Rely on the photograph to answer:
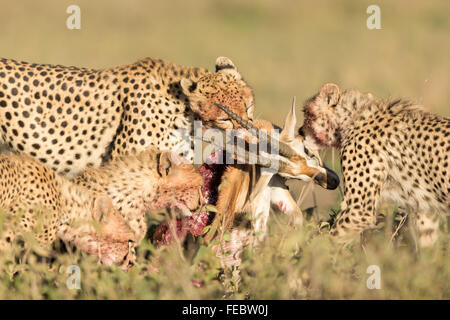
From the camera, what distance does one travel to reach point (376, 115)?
17.5ft

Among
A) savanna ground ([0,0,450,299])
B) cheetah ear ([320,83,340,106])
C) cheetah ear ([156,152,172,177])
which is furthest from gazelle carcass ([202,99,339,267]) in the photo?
cheetah ear ([320,83,340,106])

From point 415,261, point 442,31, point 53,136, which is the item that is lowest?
point 415,261

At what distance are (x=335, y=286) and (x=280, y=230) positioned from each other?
3.22 ft

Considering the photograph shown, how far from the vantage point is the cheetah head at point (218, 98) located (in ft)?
16.8

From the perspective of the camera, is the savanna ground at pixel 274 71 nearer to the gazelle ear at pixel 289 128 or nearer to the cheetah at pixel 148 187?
the cheetah at pixel 148 187

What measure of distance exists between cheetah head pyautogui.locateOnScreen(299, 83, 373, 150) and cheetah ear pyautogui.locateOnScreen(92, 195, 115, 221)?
142cm

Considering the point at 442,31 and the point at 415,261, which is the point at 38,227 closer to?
the point at 415,261

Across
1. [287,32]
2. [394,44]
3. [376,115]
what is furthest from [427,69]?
[376,115]

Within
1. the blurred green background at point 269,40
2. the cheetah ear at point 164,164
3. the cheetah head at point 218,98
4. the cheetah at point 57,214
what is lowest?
the cheetah at point 57,214

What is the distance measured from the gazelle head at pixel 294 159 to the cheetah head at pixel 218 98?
156mm

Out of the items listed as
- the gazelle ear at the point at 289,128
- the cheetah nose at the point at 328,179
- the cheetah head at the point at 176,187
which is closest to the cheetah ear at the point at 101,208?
the cheetah head at the point at 176,187

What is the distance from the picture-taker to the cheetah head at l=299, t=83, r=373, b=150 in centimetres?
547

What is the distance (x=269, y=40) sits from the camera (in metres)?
13.7

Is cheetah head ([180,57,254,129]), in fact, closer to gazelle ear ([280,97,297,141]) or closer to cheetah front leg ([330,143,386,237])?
gazelle ear ([280,97,297,141])
